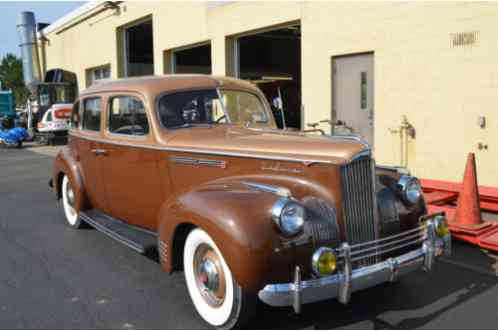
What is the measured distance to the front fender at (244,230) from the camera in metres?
2.88

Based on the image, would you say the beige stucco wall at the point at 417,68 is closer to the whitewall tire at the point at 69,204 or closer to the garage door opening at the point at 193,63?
the whitewall tire at the point at 69,204

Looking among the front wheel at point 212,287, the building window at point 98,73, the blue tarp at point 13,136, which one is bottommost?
the front wheel at point 212,287

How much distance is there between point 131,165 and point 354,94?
4.90 m

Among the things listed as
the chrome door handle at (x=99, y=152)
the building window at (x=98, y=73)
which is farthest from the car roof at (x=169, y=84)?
the building window at (x=98, y=73)

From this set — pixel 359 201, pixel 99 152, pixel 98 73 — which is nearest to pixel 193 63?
pixel 98 73

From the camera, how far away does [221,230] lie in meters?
3.02

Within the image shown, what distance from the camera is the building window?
18025 millimetres

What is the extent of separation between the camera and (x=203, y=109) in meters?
4.51

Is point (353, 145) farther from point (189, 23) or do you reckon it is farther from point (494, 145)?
point (189, 23)

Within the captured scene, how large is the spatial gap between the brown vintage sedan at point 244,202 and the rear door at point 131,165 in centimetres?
1

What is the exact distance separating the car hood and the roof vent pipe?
21.8 m

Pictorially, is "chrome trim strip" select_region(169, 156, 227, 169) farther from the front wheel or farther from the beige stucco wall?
the beige stucco wall

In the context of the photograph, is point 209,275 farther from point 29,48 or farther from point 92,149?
point 29,48

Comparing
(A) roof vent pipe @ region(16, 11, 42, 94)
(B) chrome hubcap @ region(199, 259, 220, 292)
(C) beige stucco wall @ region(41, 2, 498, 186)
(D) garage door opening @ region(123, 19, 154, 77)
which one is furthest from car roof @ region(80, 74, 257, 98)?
(A) roof vent pipe @ region(16, 11, 42, 94)
